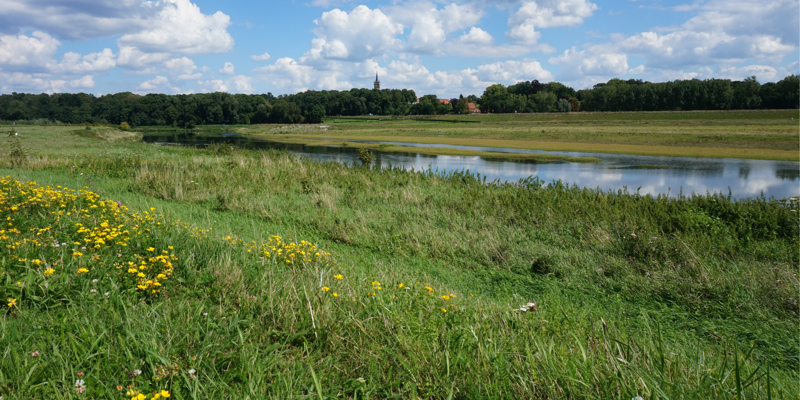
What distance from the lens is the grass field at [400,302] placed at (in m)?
3.20

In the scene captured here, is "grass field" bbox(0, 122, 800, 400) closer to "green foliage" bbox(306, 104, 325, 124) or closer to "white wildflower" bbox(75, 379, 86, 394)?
"white wildflower" bbox(75, 379, 86, 394)

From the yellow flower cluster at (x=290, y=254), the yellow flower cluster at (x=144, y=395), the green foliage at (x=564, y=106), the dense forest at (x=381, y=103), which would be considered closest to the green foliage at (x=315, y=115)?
the dense forest at (x=381, y=103)

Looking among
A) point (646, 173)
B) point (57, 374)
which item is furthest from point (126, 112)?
point (57, 374)

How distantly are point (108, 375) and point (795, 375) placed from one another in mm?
5956

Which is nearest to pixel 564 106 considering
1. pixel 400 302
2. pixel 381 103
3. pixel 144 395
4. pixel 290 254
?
pixel 381 103

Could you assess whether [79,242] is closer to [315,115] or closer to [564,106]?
[315,115]

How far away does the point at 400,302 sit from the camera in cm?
468

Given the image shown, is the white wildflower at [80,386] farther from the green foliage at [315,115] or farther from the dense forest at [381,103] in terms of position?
the green foliage at [315,115]

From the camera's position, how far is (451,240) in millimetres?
9016

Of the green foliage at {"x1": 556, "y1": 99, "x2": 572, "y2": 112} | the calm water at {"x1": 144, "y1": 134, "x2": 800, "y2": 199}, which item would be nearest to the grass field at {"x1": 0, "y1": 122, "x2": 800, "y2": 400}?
the calm water at {"x1": 144, "y1": 134, "x2": 800, "y2": 199}

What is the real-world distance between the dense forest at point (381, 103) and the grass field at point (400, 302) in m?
83.6

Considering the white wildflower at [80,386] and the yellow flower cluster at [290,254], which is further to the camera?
the yellow flower cluster at [290,254]

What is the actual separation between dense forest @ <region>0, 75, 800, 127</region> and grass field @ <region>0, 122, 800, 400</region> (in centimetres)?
8364

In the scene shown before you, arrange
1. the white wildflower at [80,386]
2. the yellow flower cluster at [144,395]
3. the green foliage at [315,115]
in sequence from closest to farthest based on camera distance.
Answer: the yellow flower cluster at [144,395] < the white wildflower at [80,386] < the green foliage at [315,115]
